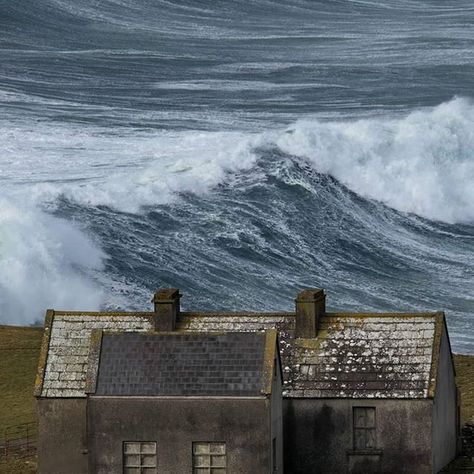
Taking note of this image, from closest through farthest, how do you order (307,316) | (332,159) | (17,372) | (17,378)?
(307,316)
(17,378)
(17,372)
(332,159)

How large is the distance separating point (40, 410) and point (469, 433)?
8557 millimetres

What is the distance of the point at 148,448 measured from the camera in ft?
117

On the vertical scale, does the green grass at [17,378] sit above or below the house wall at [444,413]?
above

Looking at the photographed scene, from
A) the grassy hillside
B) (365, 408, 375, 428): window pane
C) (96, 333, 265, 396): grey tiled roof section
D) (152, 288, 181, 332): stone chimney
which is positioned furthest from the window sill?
the grassy hillside

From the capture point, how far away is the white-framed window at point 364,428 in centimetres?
3734

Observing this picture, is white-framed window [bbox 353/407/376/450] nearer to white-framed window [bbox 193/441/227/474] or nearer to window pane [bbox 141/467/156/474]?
white-framed window [bbox 193/441/227/474]

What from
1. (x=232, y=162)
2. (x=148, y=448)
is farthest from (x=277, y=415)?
(x=232, y=162)

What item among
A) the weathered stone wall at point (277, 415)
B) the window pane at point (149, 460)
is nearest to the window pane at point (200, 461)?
the window pane at point (149, 460)

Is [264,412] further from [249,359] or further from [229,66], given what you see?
[229,66]

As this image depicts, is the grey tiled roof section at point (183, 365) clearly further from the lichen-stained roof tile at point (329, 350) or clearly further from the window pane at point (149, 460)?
the lichen-stained roof tile at point (329, 350)

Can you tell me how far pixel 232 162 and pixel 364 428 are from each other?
39.3m

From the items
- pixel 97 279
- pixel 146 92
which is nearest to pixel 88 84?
pixel 146 92

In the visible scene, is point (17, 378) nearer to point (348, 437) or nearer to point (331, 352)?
point (331, 352)

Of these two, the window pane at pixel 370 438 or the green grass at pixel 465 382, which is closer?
the window pane at pixel 370 438
